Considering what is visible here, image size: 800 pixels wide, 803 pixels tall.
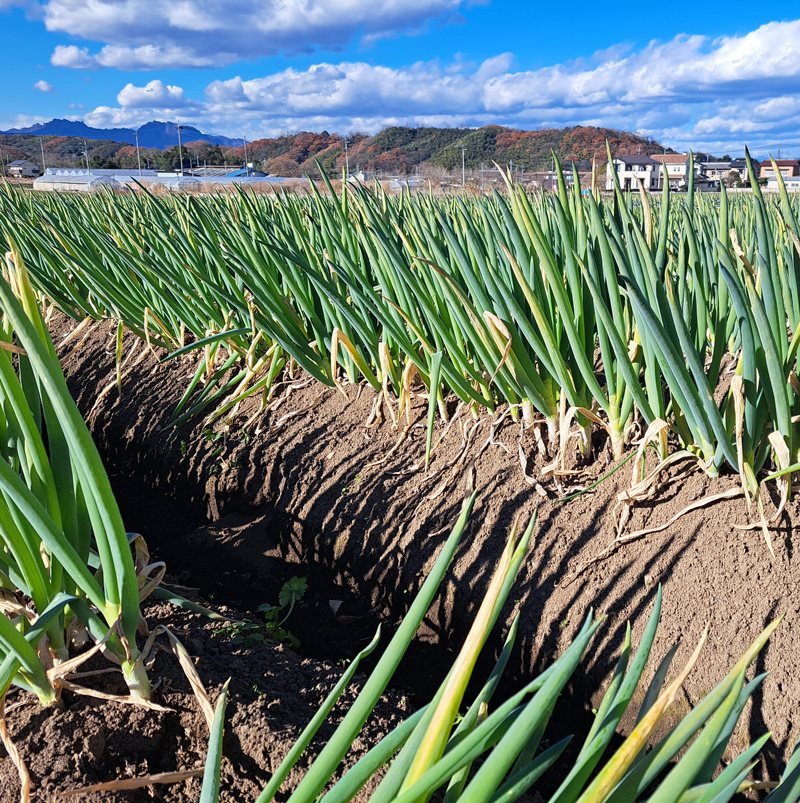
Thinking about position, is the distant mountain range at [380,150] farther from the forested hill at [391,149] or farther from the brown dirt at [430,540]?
the brown dirt at [430,540]

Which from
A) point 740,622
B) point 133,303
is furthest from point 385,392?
point 133,303

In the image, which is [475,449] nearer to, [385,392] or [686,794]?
[385,392]

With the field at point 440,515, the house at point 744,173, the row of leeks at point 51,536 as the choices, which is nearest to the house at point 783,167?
the house at point 744,173

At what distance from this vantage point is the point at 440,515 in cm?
175

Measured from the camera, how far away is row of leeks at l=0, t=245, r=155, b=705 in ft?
2.80

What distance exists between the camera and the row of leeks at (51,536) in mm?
852

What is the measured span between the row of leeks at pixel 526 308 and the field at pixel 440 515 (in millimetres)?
11

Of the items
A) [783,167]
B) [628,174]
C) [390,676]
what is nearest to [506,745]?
[390,676]

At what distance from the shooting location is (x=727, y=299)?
1512 millimetres

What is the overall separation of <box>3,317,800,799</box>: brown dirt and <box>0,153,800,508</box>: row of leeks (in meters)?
0.13

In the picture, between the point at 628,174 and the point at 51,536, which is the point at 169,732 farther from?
the point at 628,174

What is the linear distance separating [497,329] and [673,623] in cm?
76

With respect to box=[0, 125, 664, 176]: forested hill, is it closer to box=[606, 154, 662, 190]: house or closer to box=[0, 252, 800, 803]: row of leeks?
box=[606, 154, 662, 190]: house

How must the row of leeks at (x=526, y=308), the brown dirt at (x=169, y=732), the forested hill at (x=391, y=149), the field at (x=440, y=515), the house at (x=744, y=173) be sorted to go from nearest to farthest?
the field at (x=440, y=515) < the brown dirt at (x=169, y=732) < the row of leeks at (x=526, y=308) < the house at (x=744, y=173) < the forested hill at (x=391, y=149)
